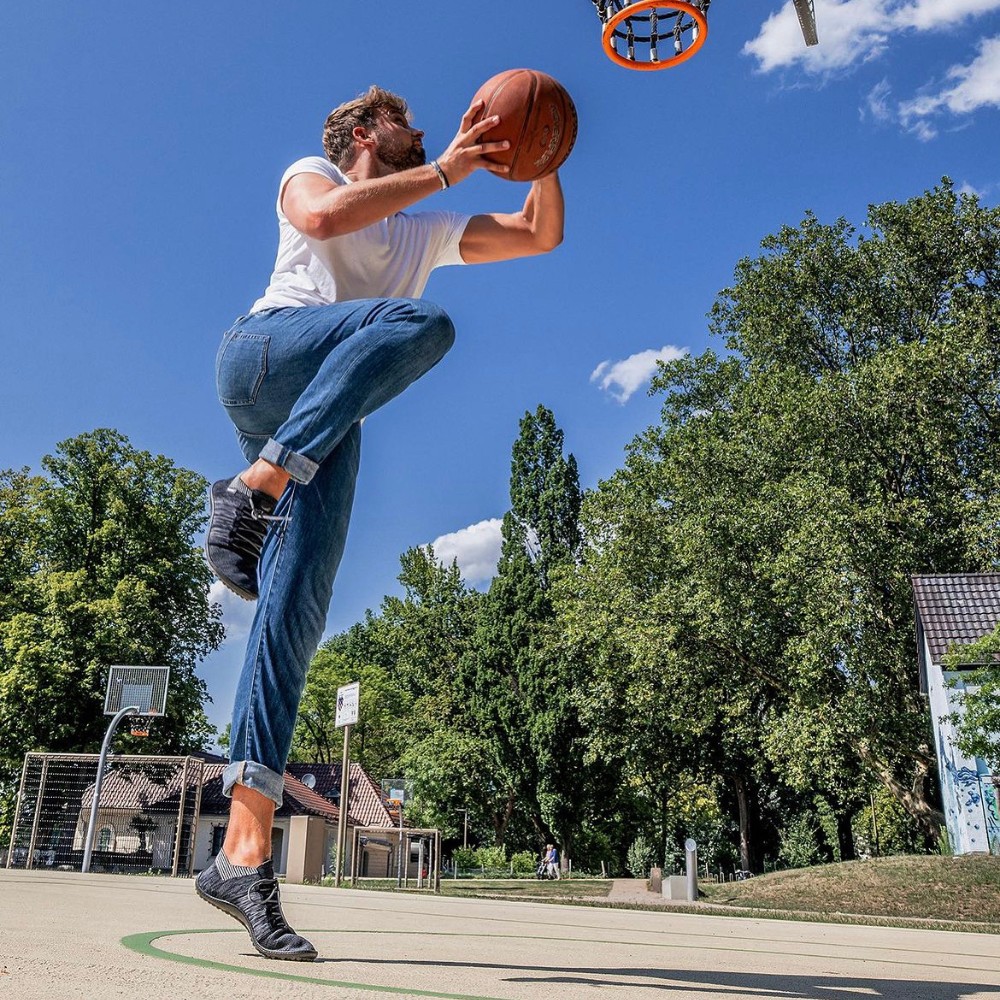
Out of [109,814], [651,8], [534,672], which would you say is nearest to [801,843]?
[534,672]

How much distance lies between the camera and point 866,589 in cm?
2361

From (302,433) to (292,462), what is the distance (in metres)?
0.08

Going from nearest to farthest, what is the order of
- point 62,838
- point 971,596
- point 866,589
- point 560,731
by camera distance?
point 971,596 → point 866,589 → point 62,838 → point 560,731

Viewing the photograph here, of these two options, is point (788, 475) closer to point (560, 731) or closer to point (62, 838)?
point (560, 731)

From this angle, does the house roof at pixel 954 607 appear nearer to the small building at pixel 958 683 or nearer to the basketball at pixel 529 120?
the small building at pixel 958 683

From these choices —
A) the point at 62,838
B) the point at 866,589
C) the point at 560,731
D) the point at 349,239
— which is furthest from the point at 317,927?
the point at 560,731

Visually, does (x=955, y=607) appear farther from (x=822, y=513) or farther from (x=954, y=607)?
(x=822, y=513)

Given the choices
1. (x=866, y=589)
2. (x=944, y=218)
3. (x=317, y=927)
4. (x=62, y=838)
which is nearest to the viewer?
(x=317, y=927)

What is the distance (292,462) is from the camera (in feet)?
7.77

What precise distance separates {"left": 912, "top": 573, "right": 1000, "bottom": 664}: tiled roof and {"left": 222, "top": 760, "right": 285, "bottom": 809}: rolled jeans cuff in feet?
72.8

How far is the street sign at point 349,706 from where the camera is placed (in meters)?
16.6

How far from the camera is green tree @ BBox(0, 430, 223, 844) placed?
86.3 feet

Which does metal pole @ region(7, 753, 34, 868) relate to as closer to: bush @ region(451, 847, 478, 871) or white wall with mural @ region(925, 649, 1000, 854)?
bush @ region(451, 847, 478, 871)

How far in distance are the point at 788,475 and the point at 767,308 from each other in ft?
24.9
